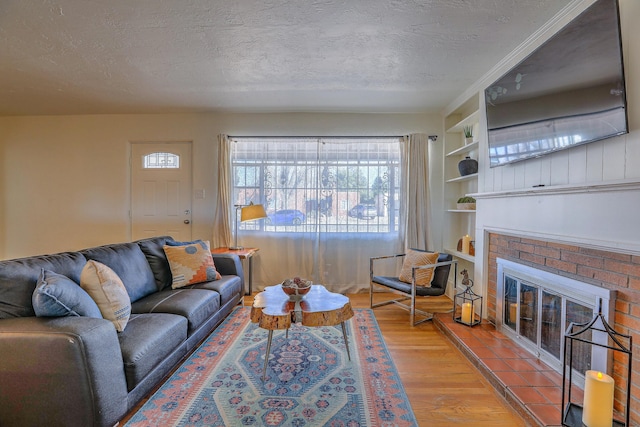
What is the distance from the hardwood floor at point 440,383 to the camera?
1.64 meters

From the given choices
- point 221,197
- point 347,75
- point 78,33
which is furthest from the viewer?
point 221,197

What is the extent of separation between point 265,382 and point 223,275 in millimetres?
1479

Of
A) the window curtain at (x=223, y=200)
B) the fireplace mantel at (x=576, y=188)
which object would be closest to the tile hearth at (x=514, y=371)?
the fireplace mantel at (x=576, y=188)

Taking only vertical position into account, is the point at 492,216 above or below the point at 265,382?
above

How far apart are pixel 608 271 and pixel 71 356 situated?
8.95 ft

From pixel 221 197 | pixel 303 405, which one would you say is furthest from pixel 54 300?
pixel 221 197

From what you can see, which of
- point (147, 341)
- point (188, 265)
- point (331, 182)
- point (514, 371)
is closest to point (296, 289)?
point (147, 341)

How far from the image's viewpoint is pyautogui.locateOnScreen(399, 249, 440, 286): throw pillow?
3.07 meters

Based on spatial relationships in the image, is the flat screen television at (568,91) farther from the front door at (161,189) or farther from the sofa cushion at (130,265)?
the front door at (161,189)

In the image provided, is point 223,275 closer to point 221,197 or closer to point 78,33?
point 221,197

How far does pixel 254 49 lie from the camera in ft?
7.84

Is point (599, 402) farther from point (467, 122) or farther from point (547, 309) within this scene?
point (467, 122)

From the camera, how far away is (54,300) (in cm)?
144

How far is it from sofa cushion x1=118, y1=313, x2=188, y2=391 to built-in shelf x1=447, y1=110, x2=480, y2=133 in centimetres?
336
